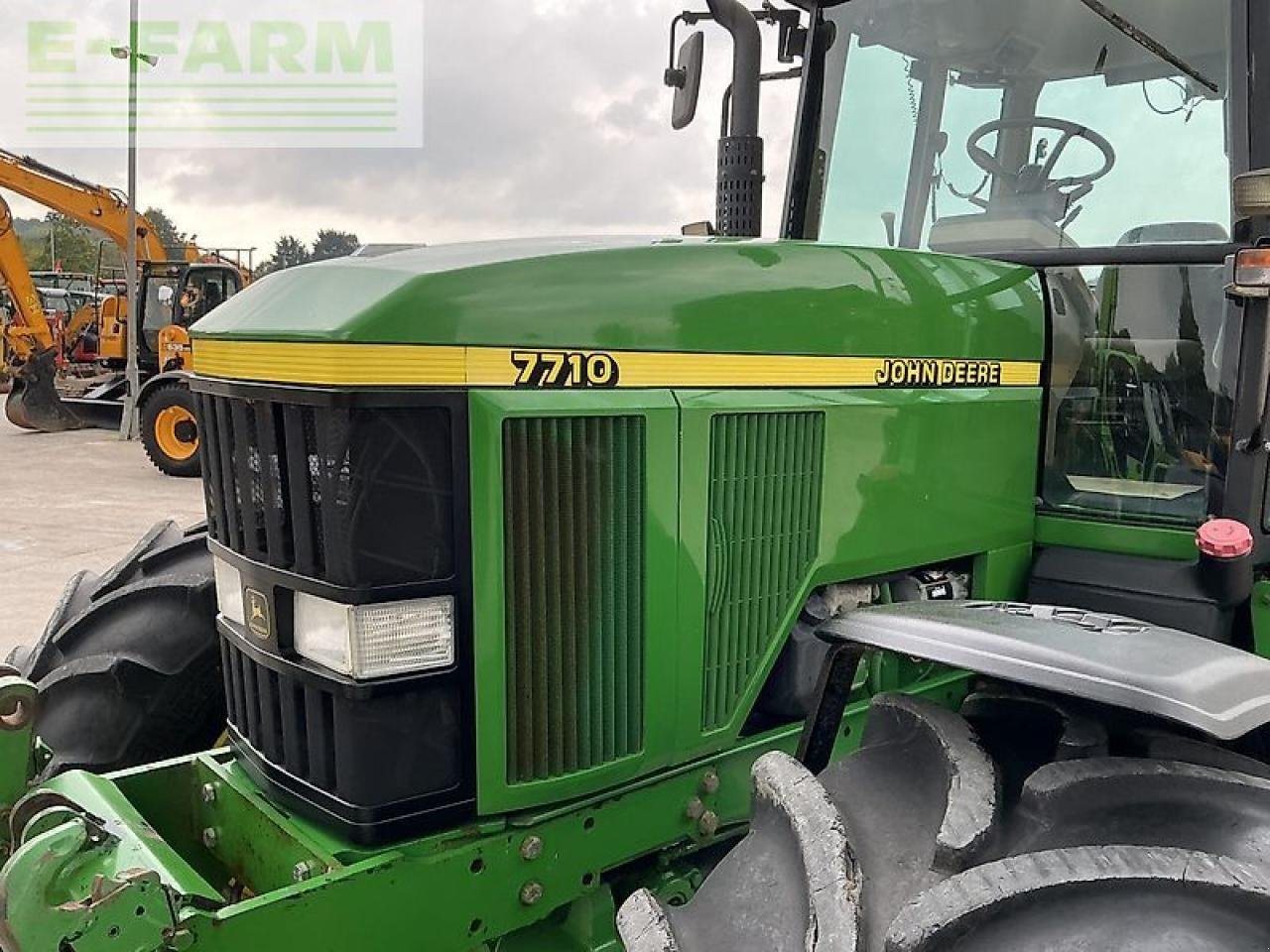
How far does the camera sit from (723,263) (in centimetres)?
214

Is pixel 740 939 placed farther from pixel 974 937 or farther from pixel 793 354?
pixel 793 354

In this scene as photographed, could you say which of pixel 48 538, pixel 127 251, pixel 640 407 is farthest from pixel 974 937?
pixel 127 251

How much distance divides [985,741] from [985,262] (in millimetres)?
1188

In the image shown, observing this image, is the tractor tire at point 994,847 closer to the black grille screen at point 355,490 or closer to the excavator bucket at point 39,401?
the black grille screen at point 355,490

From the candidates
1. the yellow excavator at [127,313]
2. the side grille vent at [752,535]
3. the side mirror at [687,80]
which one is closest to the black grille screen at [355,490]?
the side grille vent at [752,535]

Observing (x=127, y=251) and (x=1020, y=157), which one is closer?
(x=1020, y=157)

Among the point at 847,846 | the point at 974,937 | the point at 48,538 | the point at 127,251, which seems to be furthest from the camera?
the point at 127,251

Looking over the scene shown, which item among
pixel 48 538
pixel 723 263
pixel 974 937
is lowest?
pixel 48 538

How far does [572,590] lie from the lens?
1999mm

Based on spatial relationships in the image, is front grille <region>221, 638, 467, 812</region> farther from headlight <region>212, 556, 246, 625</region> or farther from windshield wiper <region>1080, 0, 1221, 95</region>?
windshield wiper <region>1080, 0, 1221, 95</region>

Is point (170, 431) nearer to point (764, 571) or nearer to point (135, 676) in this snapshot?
point (135, 676)

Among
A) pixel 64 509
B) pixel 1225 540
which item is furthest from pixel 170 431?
pixel 1225 540

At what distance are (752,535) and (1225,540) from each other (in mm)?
966

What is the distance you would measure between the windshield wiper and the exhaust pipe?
77 centimetres
